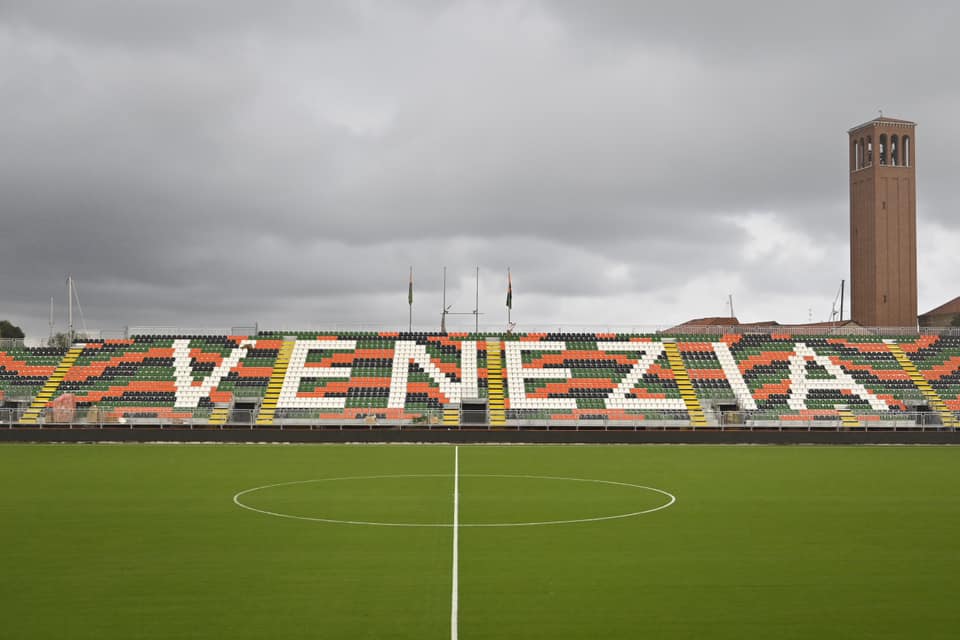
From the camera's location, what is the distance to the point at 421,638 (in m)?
9.69

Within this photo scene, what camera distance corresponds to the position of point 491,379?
59.3 m

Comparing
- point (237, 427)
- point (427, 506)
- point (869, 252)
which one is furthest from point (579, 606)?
point (869, 252)

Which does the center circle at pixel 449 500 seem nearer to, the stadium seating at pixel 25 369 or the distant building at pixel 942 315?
the stadium seating at pixel 25 369

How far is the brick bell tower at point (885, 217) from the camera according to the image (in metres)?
85.7

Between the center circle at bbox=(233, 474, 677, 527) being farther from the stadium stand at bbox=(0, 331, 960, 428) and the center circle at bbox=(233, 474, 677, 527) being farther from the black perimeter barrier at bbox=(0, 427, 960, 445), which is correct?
the stadium stand at bbox=(0, 331, 960, 428)

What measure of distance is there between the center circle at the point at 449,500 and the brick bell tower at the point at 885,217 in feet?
237

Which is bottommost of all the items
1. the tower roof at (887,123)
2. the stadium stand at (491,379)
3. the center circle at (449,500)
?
the center circle at (449,500)

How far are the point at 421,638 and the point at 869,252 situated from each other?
88.7 metres

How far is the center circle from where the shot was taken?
18297mm

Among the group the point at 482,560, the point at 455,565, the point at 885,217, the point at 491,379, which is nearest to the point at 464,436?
the point at 491,379

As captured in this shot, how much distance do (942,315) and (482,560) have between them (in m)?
120

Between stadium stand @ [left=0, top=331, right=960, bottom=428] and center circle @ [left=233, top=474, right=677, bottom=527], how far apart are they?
25.6m

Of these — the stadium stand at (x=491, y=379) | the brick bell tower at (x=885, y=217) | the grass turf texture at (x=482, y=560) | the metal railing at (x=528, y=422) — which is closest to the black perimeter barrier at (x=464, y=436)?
the metal railing at (x=528, y=422)

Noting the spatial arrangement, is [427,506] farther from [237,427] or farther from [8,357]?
[8,357]
